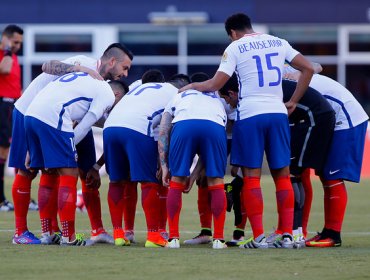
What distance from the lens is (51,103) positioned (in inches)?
431

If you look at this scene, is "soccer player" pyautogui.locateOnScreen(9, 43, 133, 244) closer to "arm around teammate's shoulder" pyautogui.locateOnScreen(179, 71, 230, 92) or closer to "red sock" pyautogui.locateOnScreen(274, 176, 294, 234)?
"arm around teammate's shoulder" pyautogui.locateOnScreen(179, 71, 230, 92)

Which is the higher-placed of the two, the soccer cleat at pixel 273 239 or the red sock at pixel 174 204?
the red sock at pixel 174 204

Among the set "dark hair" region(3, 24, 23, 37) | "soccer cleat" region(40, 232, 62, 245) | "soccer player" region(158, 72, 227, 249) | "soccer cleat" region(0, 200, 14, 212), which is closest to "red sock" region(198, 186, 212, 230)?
"soccer player" region(158, 72, 227, 249)

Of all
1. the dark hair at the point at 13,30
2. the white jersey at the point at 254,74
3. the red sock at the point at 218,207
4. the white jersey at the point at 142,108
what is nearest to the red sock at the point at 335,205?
the white jersey at the point at 254,74

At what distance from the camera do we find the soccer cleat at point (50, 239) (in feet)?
37.0

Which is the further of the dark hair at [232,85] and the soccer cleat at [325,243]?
the soccer cleat at [325,243]

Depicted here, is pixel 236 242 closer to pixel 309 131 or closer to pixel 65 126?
pixel 309 131

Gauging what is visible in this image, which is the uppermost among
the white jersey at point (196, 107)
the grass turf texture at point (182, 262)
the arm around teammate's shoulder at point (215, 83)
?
the arm around teammate's shoulder at point (215, 83)

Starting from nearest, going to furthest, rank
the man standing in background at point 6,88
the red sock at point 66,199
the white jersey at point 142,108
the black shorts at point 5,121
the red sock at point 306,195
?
the red sock at point 66,199 → the white jersey at point 142,108 → the red sock at point 306,195 → the man standing in background at point 6,88 → the black shorts at point 5,121

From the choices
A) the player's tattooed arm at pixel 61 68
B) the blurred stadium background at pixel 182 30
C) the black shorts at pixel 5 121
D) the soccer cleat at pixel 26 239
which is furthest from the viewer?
the blurred stadium background at pixel 182 30

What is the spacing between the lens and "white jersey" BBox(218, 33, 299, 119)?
1082cm

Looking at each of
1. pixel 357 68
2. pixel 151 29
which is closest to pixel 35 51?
pixel 151 29

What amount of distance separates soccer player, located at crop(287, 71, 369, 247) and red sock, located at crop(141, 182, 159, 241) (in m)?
1.53

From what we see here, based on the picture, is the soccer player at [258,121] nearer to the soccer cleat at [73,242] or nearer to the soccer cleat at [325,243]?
the soccer cleat at [325,243]
